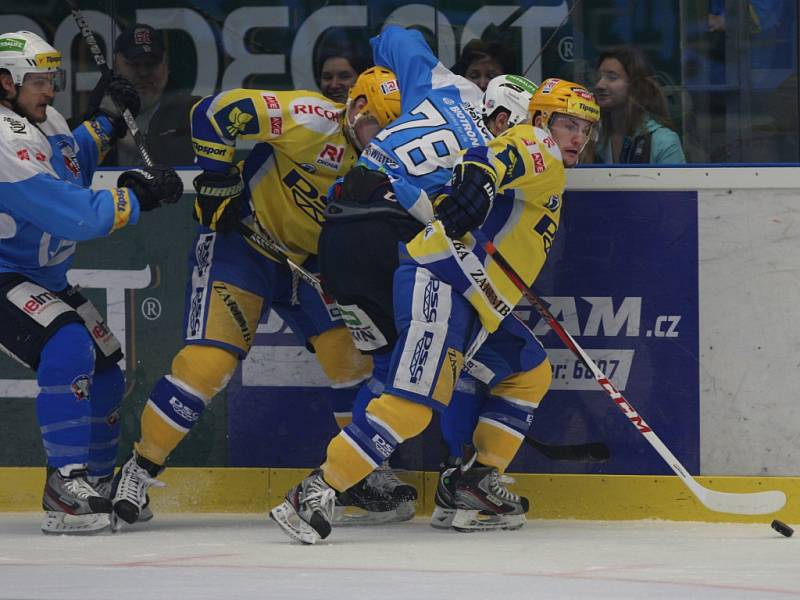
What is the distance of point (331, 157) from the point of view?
5.53m

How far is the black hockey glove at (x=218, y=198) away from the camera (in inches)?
217

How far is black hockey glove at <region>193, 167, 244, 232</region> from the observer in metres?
5.50

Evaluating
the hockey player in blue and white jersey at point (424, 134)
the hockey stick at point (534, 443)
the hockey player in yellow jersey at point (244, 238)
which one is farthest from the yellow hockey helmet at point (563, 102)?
the hockey stick at point (534, 443)

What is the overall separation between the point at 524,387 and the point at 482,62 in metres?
1.18

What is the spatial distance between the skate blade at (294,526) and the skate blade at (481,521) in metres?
0.54

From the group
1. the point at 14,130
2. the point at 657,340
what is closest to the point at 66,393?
the point at 14,130

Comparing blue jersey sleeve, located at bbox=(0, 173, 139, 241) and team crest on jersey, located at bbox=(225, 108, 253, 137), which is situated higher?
team crest on jersey, located at bbox=(225, 108, 253, 137)

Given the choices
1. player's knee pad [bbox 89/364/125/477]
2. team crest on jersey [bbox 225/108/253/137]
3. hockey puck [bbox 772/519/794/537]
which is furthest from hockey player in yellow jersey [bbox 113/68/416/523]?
hockey puck [bbox 772/519/794/537]

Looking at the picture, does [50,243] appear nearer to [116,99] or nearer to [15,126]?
[15,126]

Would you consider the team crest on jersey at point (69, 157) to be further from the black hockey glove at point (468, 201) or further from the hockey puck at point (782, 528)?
the hockey puck at point (782, 528)

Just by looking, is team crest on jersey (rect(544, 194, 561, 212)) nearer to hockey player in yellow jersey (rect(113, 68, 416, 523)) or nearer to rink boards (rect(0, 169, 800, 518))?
rink boards (rect(0, 169, 800, 518))

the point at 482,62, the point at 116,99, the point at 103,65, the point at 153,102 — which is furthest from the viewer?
the point at 153,102

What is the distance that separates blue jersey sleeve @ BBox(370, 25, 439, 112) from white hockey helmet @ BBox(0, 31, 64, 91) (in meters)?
0.97

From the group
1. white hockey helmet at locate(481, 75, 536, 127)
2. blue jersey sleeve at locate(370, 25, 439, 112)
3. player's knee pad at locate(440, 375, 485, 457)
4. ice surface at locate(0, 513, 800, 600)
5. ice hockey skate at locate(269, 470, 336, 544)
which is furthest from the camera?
player's knee pad at locate(440, 375, 485, 457)
